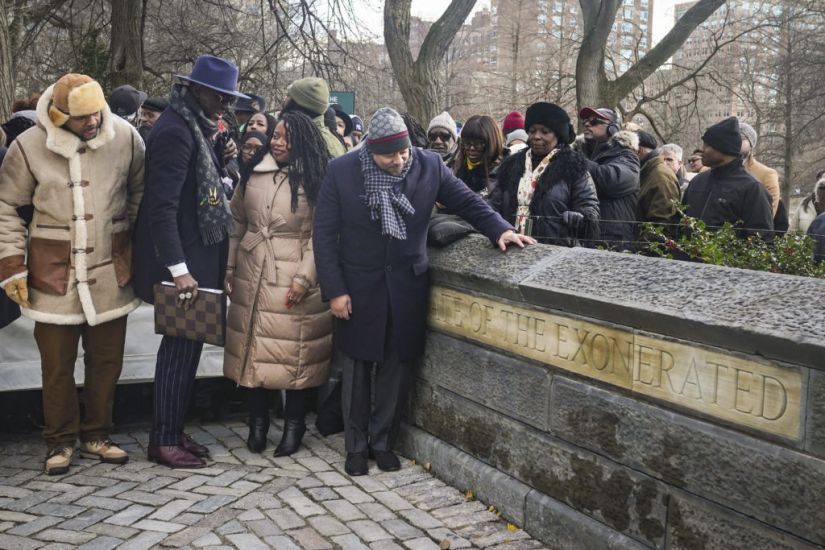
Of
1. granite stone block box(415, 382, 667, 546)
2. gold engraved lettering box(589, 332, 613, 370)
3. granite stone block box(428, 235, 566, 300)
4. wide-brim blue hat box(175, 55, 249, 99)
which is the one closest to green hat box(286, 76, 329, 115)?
wide-brim blue hat box(175, 55, 249, 99)

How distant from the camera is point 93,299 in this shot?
476cm

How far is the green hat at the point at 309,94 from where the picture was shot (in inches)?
218

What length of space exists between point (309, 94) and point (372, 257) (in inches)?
53.0

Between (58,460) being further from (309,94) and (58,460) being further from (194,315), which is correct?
(309,94)

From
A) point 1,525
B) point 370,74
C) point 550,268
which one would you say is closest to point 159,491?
point 1,525

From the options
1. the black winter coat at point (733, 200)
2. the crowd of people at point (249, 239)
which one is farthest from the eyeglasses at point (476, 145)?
the black winter coat at point (733, 200)

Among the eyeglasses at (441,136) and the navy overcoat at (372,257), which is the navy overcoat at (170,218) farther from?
the eyeglasses at (441,136)

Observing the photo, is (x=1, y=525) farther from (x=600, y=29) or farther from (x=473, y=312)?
(x=600, y=29)

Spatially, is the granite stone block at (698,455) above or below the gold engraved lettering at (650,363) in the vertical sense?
below

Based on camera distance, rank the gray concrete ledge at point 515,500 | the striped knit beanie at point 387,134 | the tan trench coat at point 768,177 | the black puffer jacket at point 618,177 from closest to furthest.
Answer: the gray concrete ledge at point 515,500, the striped knit beanie at point 387,134, the black puffer jacket at point 618,177, the tan trench coat at point 768,177

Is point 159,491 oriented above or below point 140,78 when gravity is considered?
below

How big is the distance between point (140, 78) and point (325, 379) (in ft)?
30.7

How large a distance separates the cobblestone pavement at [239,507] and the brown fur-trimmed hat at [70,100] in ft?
5.72

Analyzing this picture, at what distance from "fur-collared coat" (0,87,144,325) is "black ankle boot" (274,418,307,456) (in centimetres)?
107
